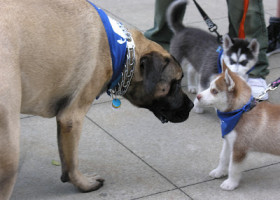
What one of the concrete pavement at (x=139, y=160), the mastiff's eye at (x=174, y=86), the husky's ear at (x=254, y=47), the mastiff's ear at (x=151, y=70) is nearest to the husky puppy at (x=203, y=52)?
the husky's ear at (x=254, y=47)

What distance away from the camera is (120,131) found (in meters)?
5.30

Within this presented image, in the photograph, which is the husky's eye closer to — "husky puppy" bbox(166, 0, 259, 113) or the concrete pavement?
"husky puppy" bbox(166, 0, 259, 113)

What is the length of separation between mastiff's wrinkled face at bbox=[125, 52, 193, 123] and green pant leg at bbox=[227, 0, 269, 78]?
7.37 feet

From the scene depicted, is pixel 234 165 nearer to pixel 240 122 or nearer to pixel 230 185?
pixel 230 185

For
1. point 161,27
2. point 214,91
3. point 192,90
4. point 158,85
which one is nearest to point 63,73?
point 158,85

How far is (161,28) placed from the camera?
7113 mm

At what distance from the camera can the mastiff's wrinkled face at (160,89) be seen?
12.8ft

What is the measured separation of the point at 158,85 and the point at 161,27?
10.6 feet

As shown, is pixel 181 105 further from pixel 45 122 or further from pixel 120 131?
pixel 45 122

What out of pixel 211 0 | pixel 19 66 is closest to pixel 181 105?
pixel 19 66

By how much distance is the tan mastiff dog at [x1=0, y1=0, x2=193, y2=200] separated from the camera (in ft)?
10.8

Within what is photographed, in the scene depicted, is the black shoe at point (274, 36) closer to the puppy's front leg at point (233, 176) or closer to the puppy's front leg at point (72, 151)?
the puppy's front leg at point (233, 176)

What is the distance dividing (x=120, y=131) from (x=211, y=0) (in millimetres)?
4798

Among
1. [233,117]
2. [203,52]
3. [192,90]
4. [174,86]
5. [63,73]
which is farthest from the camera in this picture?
[192,90]
